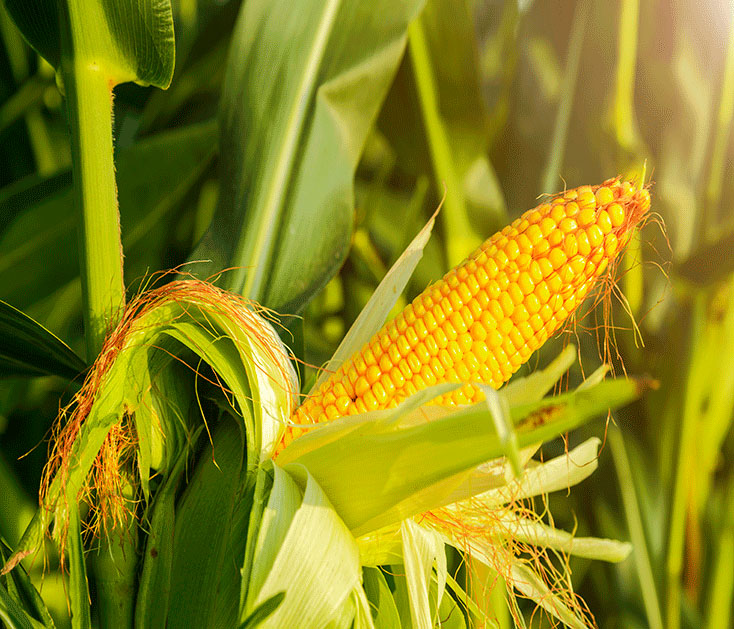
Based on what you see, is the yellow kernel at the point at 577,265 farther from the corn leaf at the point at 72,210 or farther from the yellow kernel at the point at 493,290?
the corn leaf at the point at 72,210

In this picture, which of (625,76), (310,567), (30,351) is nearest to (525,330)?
(310,567)

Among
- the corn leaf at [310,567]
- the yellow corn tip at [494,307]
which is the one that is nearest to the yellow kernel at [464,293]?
the yellow corn tip at [494,307]

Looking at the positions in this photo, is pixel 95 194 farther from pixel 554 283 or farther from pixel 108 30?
pixel 554 283

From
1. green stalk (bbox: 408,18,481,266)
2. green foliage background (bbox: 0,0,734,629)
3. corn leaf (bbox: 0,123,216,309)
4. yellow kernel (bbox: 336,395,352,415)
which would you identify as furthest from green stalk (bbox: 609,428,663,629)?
corn leaf (bbox: 0,123,216,309)

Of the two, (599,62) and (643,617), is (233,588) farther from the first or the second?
(599,62)

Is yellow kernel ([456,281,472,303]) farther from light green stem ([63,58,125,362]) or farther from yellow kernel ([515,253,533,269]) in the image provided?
light green stem ([63,58,125,362])

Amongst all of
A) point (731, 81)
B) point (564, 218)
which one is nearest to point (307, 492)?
point (564, 218)

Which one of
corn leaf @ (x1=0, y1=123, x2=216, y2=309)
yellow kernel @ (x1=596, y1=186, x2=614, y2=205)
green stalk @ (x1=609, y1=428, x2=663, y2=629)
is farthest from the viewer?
green stalk @ (x1=609, y1=428, x2=663, y2=629)
